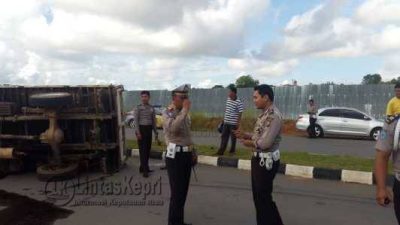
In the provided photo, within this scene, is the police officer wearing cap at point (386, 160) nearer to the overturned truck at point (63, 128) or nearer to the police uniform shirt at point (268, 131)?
the police uniform shirt at point (268, 131)

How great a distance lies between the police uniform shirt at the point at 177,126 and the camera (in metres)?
5.48

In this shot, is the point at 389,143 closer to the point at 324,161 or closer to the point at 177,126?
the point at 177,126

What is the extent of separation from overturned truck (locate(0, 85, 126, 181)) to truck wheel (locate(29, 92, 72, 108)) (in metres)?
0.04

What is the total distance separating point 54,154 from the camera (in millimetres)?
8891

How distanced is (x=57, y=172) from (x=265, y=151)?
4851mm

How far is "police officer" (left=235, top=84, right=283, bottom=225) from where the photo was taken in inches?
198

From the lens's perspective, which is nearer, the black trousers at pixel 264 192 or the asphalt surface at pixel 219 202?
the black trousers at pixel 264 192

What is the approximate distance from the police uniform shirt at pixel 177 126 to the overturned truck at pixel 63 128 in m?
3.82

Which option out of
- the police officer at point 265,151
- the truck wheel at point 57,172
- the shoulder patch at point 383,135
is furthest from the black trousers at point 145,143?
the shoulder patch at point 383,135

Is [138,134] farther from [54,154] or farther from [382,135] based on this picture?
[382,135]

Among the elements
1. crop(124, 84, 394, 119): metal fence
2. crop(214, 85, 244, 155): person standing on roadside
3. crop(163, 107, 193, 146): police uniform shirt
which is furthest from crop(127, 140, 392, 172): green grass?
crop(124, 84, 394, 119): metal fence

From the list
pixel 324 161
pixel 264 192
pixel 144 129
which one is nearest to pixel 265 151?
pixel 264 192

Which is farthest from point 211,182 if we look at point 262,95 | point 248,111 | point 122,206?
point 248,111

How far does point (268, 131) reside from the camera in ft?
16.5
